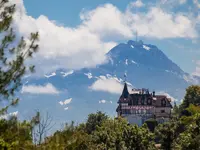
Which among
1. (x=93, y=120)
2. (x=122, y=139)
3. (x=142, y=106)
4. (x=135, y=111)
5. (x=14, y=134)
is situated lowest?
(x=14, y=134)

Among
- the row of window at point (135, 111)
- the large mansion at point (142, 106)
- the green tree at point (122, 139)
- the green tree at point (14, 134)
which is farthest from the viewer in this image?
the row of window at point (135, 111)

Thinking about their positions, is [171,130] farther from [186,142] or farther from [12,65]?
[12,65]

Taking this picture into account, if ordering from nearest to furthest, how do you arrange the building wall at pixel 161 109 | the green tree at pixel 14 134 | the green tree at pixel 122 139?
the green tree at pixel 14 134, the green tree at pixel 122 139, the building wall at pixel 161 109

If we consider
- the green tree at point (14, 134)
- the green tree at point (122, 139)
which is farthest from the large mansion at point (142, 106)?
the green tree at point (14, 134)

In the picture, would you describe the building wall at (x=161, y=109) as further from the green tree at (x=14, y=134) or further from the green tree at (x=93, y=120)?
the green tree at (x=14, y=134)

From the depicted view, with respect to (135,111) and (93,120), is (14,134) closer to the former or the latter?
(93,120)

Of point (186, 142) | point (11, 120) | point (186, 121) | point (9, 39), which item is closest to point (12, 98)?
point (11, 120)

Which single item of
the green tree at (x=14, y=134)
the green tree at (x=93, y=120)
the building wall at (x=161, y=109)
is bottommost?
the green tree at (x=14, y=134)

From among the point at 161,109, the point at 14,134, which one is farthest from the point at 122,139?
the point at 161,109

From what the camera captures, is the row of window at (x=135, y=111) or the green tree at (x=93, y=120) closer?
the green tree at (x=93, y=120)

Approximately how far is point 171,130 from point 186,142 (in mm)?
17634

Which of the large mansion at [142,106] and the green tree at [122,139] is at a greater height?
the large mansion at [142,106]

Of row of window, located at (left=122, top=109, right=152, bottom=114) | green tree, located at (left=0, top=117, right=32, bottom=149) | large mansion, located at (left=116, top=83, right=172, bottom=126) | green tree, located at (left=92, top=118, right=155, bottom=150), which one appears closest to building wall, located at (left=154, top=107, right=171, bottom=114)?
large mansion, located at (left=116, top=83, right=172, bottom=126)

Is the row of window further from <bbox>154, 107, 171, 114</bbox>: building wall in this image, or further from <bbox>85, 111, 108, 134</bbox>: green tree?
<bbox>85, 111, 108, 134</bbox>: green tree
